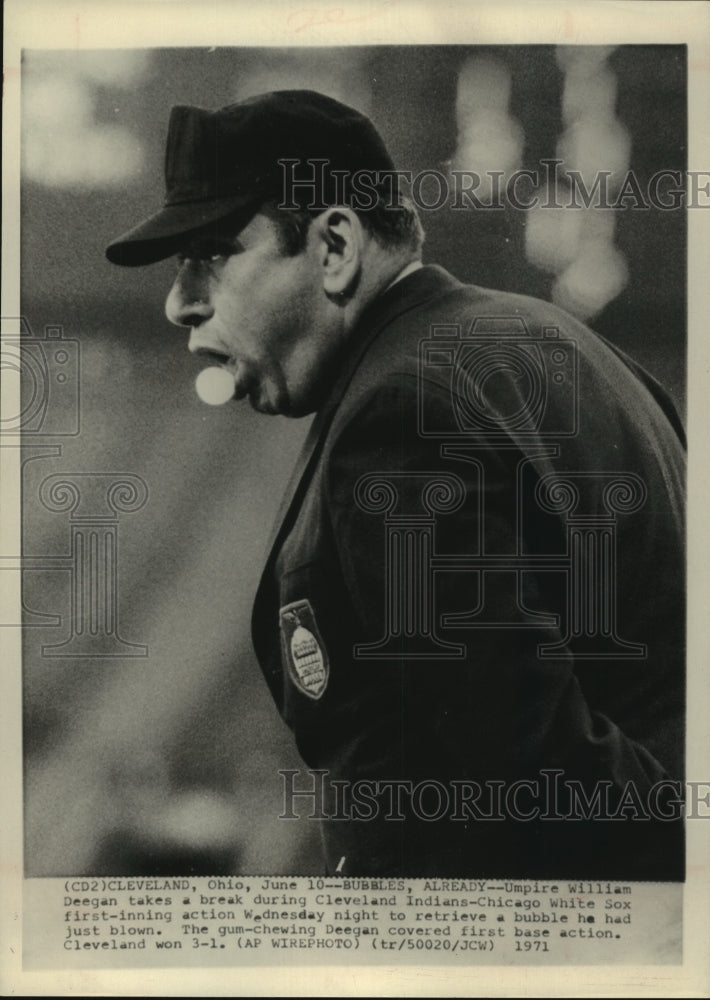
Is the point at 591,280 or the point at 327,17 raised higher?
the point at 327,17

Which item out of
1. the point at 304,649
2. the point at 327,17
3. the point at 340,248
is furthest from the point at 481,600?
the point at 327,17

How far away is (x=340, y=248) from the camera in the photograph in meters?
1.12

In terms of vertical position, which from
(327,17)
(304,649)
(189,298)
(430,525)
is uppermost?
(327,17)

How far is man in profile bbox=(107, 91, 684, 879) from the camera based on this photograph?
A: 3.60 feet

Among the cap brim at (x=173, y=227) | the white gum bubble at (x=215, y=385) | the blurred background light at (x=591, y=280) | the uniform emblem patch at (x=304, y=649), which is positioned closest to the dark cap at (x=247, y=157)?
the cap brim at (x=173, y=227)

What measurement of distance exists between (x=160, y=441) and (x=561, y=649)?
0.55 metres

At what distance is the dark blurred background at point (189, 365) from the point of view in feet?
3.70

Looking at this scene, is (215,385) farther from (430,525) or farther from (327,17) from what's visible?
(327,17)

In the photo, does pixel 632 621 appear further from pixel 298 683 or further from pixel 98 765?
pixel 98 765

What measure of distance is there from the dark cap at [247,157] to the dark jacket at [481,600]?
172 mm

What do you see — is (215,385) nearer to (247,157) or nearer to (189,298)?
(189,298)

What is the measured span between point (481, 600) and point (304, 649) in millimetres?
219

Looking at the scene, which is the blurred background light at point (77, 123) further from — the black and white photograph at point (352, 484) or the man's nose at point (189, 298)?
the man's nose at point (189, 298)

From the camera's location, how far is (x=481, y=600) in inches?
43.3
